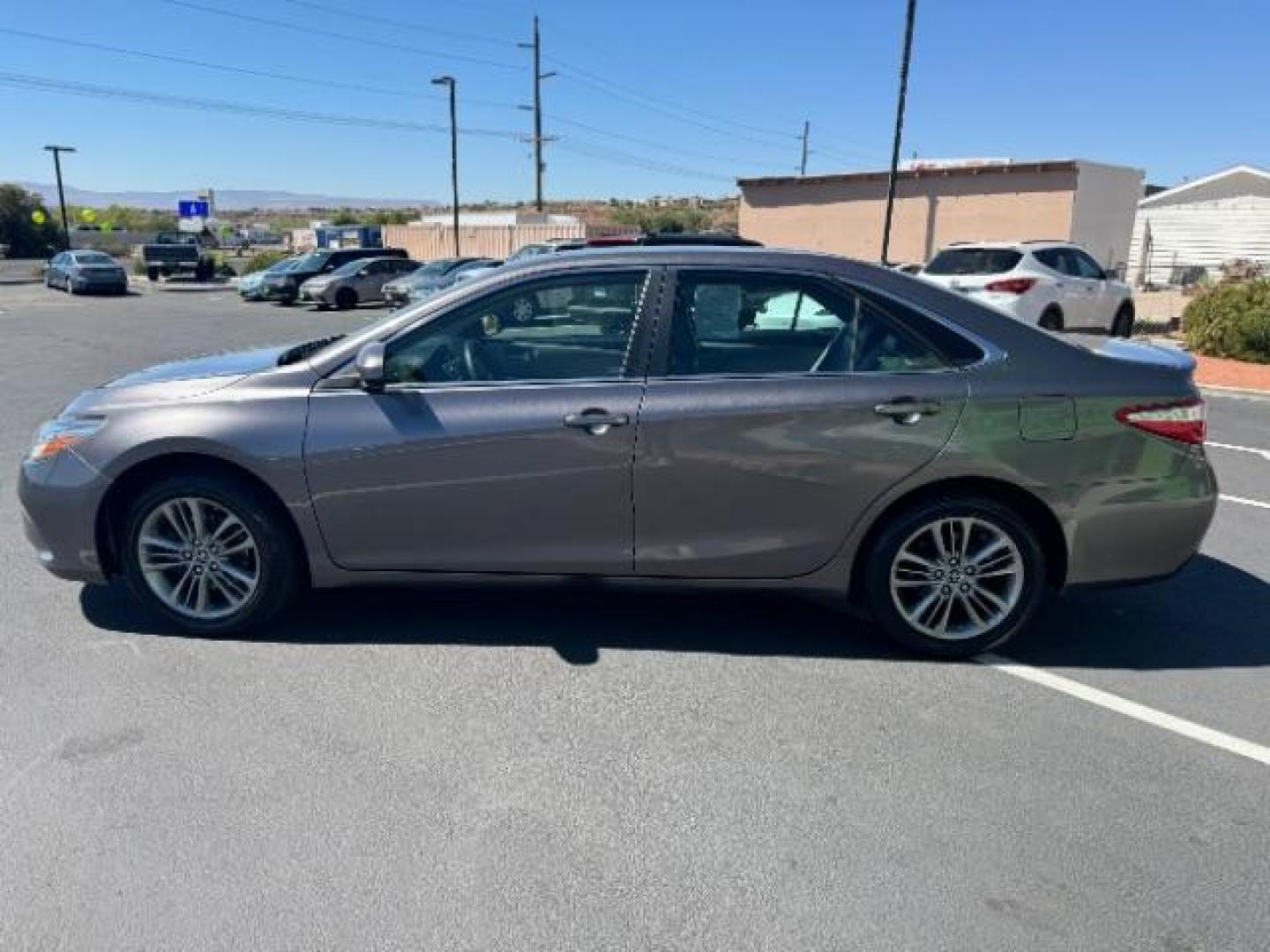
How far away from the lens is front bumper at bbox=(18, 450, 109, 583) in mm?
3881

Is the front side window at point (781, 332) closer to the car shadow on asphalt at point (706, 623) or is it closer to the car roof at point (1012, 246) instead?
the car shadow on asphalt at point (706, 623)

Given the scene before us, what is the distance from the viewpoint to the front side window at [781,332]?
12.3 feet

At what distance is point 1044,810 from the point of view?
287 cm

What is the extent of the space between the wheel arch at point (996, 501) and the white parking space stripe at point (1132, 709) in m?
0.39

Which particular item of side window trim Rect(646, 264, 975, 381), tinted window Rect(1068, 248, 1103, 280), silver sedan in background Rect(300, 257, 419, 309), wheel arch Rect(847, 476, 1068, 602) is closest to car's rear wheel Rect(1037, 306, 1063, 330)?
tinted window Rect(1068, 248, 1103, 280)

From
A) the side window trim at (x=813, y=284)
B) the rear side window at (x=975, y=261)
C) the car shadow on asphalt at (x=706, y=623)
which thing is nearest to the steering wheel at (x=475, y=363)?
the side window trim at (x=813, y=284)

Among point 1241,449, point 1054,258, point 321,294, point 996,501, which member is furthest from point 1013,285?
point 321,294

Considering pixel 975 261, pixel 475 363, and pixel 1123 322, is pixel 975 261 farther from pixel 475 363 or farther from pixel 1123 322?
pixel 475 363

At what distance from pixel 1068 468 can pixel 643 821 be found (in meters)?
2.18

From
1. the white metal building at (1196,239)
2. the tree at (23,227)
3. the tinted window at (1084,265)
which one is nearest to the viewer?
the tinted window at (1084,265)

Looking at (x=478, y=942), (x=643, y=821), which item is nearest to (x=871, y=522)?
(x=643, y=821)

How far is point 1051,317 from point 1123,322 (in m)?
2.56

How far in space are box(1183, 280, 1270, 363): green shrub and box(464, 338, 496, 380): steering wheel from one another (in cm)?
1416

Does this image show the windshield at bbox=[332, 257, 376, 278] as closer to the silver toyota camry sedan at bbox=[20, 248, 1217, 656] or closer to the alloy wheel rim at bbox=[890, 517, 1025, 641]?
the silver toyota camry sedan at bbox=[20, 248, 1217, 656]
